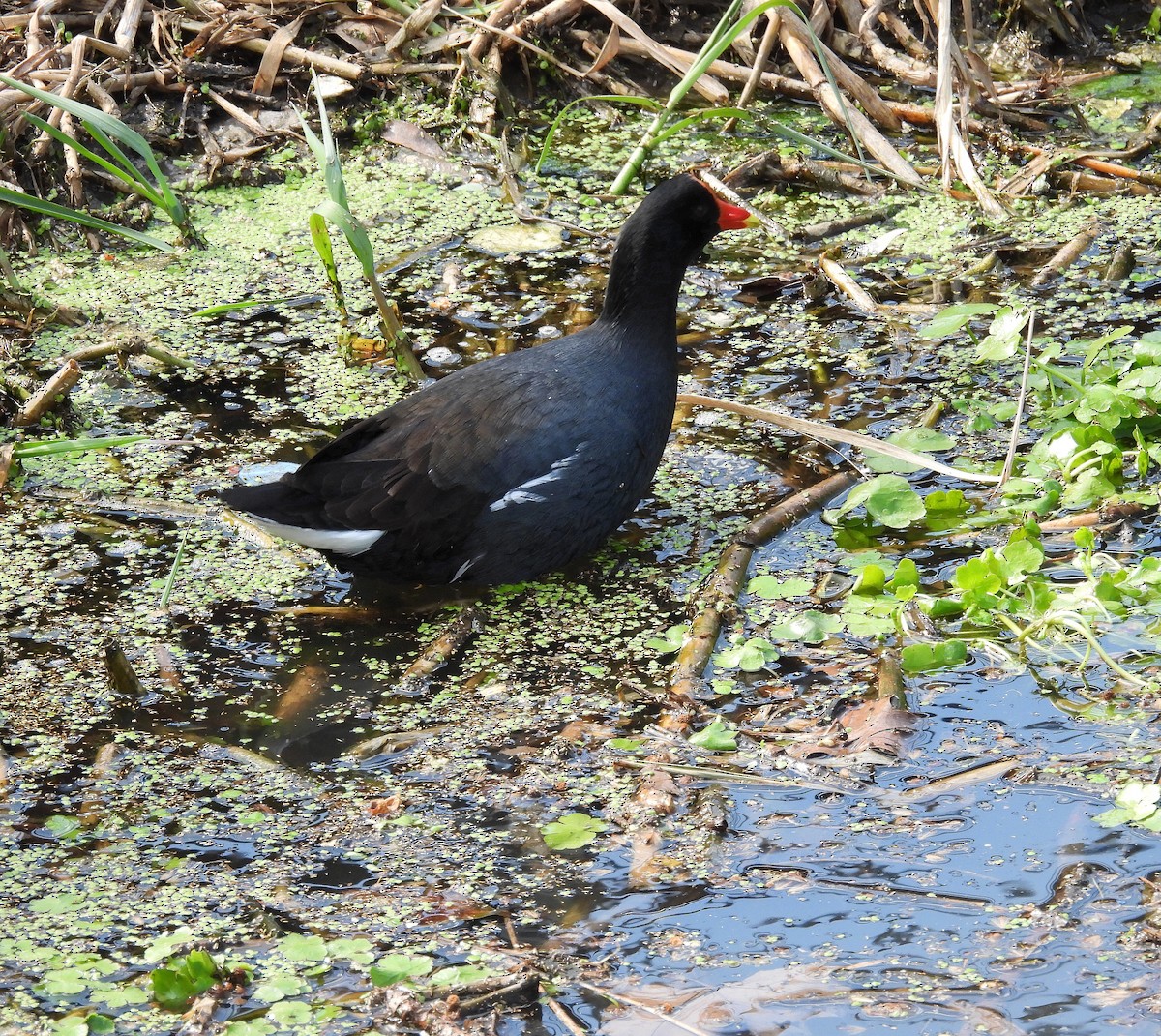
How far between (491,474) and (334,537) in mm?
412

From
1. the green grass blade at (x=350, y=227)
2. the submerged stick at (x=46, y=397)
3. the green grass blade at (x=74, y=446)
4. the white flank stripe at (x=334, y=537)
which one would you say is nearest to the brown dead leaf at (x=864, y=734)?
the white flank stripe at (x=334, y=537)

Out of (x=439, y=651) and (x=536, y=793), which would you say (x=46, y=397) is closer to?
(x=439, y=651)

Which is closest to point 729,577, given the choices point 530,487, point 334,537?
point 530,487

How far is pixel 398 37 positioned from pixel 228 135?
2.57 ft

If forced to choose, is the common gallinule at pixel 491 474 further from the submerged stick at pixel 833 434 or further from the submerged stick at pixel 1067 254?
the submerged stick at pixel 1067 254

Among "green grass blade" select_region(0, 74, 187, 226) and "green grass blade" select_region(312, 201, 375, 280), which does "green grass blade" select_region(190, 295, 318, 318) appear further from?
"green grass blade" select_region(312, 201, 375, 280)

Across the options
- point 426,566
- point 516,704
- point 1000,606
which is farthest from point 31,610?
point 1000,606

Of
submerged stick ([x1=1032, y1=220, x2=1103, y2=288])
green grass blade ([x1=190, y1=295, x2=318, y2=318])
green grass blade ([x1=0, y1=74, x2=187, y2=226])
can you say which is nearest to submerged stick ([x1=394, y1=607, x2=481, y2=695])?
green grass blade ([x1=0, y1=74, x2=187, y2=226])

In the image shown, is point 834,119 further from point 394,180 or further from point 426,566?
point 426,566

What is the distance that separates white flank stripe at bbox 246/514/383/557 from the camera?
351 cm

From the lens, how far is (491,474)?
3510mm

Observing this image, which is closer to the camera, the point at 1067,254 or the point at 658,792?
the point at 658,792

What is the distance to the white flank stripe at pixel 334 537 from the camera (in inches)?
138

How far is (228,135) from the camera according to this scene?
18.8 ft
